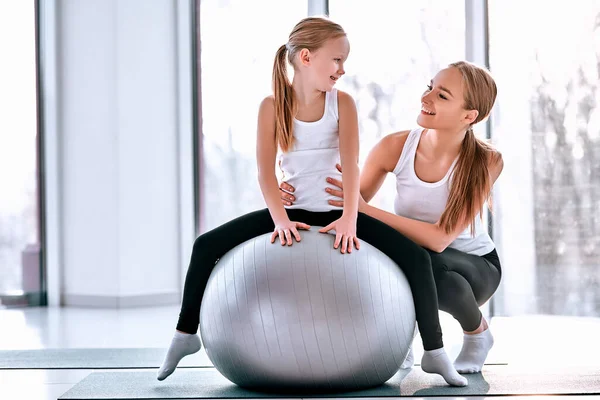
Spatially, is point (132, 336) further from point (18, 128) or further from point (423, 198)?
point (18, 128)

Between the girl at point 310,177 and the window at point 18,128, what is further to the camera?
the window at point 18,128

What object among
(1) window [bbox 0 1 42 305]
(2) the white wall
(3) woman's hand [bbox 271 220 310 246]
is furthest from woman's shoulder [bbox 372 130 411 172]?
(1) window [bbox 0 1 42 305]

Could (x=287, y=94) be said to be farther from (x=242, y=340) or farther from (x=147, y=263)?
(x=147, y=263)

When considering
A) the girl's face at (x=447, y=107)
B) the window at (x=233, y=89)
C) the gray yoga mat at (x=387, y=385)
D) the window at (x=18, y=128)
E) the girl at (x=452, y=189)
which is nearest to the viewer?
the gray yoga mat at (x=387, y=385)

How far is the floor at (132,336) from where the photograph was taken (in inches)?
106

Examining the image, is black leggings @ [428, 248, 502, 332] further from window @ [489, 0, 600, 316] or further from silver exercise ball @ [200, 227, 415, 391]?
window @ [489, 0, 600, 316]

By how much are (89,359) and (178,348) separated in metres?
0.85

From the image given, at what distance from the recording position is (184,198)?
5.02 metres

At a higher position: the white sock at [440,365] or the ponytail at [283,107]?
the ponytail at [283,107]

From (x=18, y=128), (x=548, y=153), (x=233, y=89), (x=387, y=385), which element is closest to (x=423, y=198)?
(x=387, y=385)

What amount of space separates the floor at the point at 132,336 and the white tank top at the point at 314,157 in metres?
0.93

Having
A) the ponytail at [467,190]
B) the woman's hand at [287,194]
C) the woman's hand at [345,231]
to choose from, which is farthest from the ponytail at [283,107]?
the ponytail at [467,190]

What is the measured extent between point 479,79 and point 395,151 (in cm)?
37

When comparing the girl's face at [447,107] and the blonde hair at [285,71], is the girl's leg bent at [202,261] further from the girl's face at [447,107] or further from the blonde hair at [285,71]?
the girl's face at [447,107]
